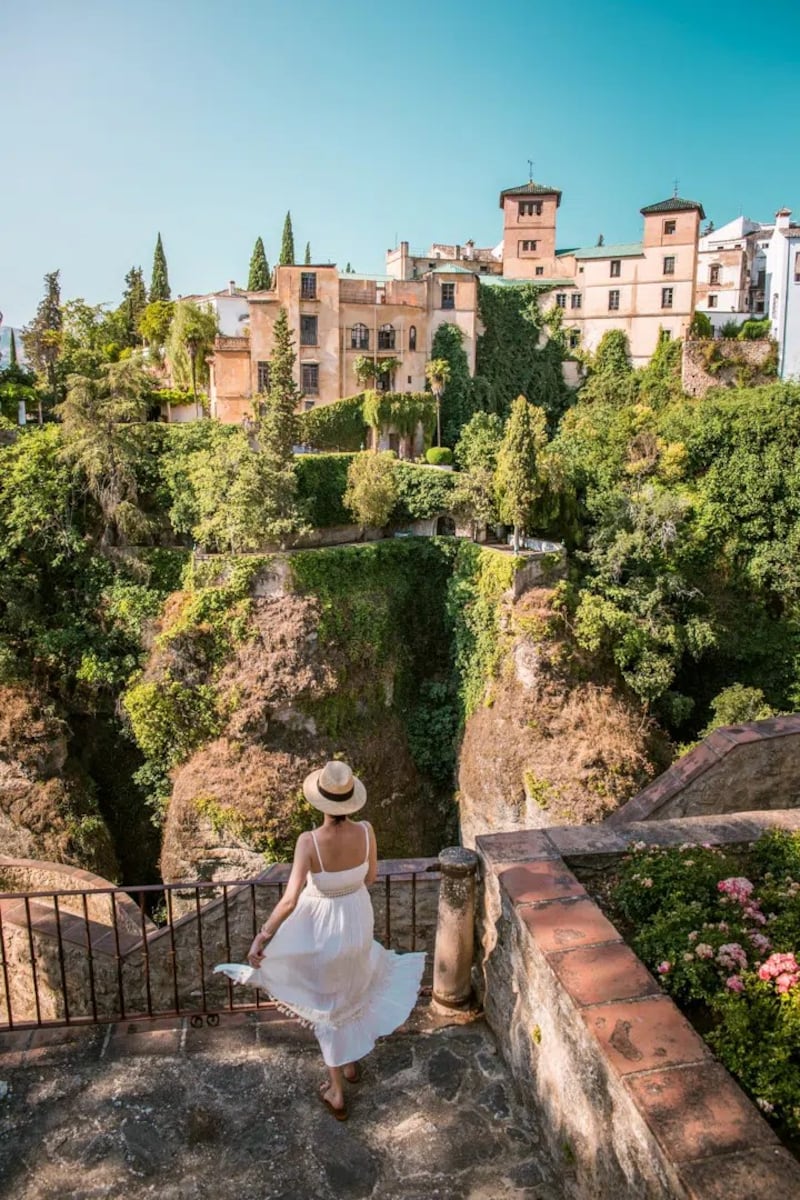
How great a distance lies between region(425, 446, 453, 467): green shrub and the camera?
3334cm

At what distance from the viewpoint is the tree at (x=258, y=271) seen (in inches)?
1793

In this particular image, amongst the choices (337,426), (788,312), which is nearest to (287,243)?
(337,426)

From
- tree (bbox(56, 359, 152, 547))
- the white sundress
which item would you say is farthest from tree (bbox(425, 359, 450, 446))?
the white sundress

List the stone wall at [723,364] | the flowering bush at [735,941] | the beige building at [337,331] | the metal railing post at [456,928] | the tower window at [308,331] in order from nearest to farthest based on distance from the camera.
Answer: the flowering bush at [735,941] → the metal railing post at [456,928] → the beige building at [337,331] → the tower window at [308,331] → the stone wall at [723,364]

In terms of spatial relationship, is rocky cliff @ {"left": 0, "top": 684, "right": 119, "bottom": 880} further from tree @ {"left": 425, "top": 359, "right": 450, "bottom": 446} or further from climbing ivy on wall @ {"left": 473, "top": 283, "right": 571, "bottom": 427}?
climbing ivy on wall @ {"left": 473, "top": 283, "right": 571, "bottom": 427}

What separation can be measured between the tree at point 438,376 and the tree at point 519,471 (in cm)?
1179

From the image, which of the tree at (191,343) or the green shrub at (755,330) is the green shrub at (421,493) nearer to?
the tree at (191,343)

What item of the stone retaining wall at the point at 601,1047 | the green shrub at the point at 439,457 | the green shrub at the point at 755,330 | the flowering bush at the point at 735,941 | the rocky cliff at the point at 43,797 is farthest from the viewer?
the green shrub at the point at 755,330

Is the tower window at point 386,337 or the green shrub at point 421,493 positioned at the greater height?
the tower window at point 386,337

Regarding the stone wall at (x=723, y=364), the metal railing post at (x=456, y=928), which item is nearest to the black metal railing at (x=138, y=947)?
the metal railing post at (x=456, y=928)

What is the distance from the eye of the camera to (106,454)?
81.4 ft

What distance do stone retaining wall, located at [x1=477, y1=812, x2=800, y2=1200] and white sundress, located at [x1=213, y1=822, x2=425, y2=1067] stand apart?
0.87 meters

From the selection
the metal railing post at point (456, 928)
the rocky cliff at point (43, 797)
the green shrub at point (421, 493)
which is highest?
the green shrub at point (421, 493)

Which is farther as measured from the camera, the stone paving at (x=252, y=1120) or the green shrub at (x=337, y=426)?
the green shrub at (x=337, y=426)
